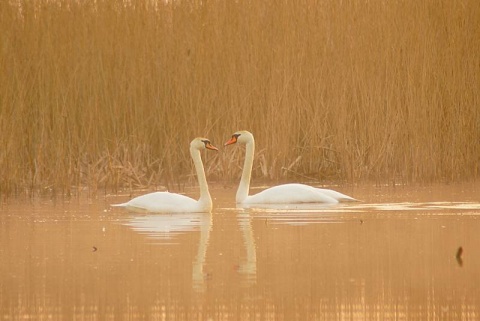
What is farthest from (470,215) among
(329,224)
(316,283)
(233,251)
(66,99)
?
(66,99)

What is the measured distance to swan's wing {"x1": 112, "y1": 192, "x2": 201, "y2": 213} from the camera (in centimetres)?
928

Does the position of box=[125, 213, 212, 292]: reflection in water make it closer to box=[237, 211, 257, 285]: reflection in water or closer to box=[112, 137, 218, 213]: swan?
box=[112, 137, 218, 213]: swan

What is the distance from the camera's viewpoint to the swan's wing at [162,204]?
9281mm

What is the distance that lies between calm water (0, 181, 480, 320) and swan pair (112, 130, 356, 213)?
9cm

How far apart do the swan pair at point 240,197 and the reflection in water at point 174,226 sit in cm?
7

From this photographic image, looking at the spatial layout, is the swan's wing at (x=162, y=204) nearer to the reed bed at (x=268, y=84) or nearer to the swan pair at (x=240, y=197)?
the swan pair at (x=240, y=197)

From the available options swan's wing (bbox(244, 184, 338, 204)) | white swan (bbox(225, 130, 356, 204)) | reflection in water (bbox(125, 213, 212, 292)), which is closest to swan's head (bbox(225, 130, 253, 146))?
white swan (bbox(225, 130, 356, 204))

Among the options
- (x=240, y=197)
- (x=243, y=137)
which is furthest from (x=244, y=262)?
(x=243, y=137)

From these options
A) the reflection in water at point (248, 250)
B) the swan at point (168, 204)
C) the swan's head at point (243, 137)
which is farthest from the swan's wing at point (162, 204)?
the swan's head at point (243, 137)

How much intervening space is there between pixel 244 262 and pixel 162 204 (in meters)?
2.84

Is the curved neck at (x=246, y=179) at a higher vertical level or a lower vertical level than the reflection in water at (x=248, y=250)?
higher

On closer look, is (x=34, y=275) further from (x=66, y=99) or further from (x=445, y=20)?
(x=445, y=20)

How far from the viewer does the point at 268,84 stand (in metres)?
12.4

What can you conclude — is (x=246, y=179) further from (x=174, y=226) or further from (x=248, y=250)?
(x=248, y=250)
